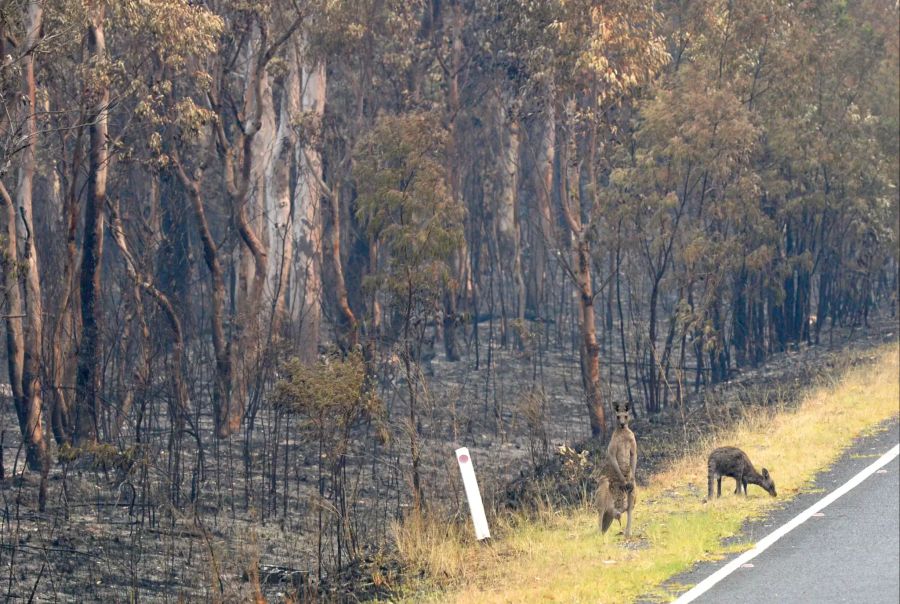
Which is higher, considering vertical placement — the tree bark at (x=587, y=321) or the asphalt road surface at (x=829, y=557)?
the tree bark at (x=587, y=321)

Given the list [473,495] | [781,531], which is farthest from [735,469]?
[473,495]

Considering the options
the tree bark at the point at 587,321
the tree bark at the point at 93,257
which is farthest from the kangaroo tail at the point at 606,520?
the tree bark at the point at 587,321

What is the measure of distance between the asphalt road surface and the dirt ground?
3.39 metres

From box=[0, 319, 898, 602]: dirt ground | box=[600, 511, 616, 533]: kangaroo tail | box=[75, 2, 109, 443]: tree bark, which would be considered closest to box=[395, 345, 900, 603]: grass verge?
box=[600, 511, 616, 533]: kangaroo tail

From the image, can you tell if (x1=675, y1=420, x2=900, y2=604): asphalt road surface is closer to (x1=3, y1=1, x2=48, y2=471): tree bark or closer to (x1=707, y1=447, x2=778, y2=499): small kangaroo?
(x1=707, y1=447, x2=778, y2=499): small kangaroo

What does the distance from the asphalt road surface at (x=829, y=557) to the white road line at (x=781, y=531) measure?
0.20ft

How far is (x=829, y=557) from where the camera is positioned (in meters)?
11.3

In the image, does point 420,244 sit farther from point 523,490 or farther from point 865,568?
point 865,568

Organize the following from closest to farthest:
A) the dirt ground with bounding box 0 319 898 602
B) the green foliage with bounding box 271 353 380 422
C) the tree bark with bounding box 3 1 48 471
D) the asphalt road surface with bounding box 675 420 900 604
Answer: the asphalt road surface with bounding box 675 420 900 604 < the dirt ground with bounding box 0 319 898 602 < the green foliage with bounding box 271 353 380 422 < the tree bark with bounding box 3 1 48 471

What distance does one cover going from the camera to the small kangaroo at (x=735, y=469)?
1401 centimetres

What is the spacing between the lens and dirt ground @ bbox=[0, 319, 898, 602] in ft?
44.1

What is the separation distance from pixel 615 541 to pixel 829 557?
2087mm

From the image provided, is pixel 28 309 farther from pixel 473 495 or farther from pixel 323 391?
pixel 473 495

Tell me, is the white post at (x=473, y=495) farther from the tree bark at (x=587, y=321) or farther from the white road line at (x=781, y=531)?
the tree bark at (x=587, y=321)
